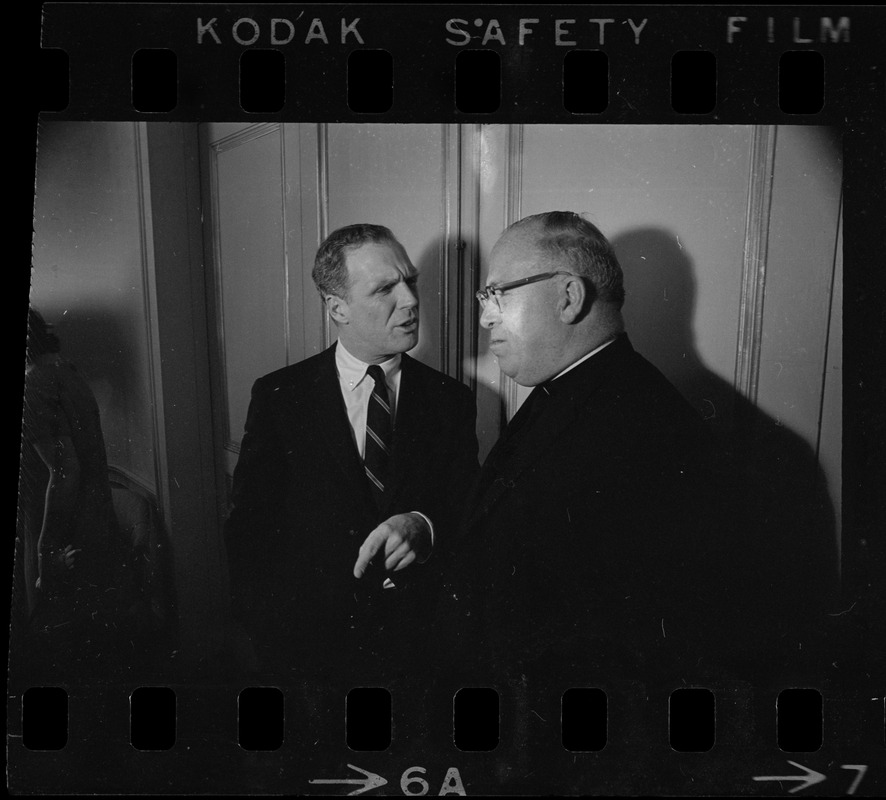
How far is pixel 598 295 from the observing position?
54.0 inches

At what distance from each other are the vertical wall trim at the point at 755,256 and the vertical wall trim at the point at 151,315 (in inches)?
37.5

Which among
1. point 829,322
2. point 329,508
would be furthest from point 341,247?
point 829,322

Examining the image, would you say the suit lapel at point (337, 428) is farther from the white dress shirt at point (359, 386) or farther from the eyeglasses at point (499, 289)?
the eyeglasses at point (499, 289)

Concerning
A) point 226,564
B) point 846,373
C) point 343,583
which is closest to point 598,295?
point 846,373

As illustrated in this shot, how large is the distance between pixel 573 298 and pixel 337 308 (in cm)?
38

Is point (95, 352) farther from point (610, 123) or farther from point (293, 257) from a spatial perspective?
point (610, 123)

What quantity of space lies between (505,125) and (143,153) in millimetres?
591

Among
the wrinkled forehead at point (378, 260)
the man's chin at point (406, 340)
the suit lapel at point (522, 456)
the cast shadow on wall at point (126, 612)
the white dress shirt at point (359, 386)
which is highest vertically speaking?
the wrinkled forehead at point (378, 260)

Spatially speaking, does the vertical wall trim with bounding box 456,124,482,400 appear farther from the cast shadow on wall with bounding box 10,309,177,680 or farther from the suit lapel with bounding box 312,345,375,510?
the cast shadow on wall with bounding box 10,309,177,680

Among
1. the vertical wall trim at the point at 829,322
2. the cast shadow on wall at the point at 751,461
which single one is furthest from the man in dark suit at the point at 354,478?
the vertical wall trim at the point at 829,322

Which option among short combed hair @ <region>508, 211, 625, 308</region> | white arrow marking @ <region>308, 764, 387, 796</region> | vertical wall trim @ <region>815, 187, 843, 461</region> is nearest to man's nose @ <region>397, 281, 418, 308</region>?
short combed hair @ <region>508, 211, 625, 308</region>

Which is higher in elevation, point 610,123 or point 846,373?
point 610,123

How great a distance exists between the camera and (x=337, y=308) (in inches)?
55.3

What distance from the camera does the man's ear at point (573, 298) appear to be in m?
1.37
